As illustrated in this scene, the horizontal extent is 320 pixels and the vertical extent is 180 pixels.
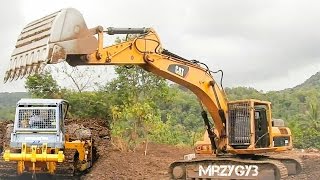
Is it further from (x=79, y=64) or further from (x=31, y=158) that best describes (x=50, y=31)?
(x=31, y=158)

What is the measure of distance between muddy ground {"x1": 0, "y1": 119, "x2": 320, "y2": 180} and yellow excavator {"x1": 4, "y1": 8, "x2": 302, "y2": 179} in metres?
2.71

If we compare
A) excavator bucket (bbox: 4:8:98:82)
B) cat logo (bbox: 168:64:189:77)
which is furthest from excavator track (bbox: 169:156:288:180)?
excavator bucket (bbox: 4:8:98:82)

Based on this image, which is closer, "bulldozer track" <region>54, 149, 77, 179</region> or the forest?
"bulldozer track" <region>54, 149, 77, 179</region>

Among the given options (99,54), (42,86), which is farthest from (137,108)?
(99,54)

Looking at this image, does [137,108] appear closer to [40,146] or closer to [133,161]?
[133,161]

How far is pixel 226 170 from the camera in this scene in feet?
38.4

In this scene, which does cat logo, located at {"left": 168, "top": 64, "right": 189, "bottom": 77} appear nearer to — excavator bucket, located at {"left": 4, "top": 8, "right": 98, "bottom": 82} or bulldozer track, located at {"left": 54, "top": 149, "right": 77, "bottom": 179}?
excavator bucket, located at {"left": 4, "top": 8, "right": 98, "bottom": 82}

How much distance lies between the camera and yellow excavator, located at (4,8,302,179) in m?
9.85

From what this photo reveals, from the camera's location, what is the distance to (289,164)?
43.1 ft

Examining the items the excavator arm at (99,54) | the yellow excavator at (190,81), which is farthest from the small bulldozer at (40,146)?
the excavator arm at (99,54)

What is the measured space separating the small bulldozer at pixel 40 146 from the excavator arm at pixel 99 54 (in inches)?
224

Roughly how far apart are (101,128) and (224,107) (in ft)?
38.8

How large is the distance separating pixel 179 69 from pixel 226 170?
2.37 m

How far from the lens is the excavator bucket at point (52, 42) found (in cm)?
963
